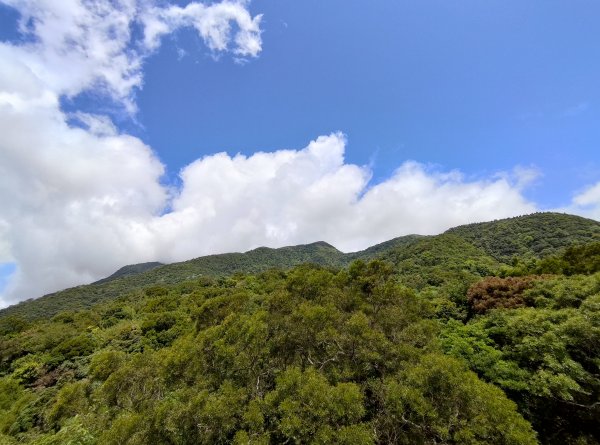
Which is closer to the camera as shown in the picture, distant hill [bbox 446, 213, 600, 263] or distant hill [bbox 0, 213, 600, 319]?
distant hill [bbox 0, 213, 600, 319]

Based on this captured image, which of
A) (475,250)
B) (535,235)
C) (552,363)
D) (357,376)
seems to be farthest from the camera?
(535,235)

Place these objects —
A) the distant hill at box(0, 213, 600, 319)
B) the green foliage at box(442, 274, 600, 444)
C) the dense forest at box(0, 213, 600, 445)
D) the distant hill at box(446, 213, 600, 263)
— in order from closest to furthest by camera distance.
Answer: the dense forest at box(0, 213, 600, 445)
the green foliage at box(442, 274, 600, 444)
the distant hill at box(0, 213, 600, 319)
the distant hill at box(446, 213, 600, 263)

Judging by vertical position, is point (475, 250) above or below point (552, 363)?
above

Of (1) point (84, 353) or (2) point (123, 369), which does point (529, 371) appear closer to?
(2) point (123, 369)

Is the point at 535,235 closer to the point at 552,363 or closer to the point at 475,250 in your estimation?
the point at 475,250

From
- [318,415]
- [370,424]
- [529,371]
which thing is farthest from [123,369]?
[529,371]

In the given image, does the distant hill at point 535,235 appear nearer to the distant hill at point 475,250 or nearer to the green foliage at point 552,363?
the distant hill at point 475,250

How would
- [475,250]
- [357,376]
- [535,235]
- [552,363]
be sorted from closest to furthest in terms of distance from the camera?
1. [357,376]
2. [552,363]
3. [475,250]
4. [535,235]

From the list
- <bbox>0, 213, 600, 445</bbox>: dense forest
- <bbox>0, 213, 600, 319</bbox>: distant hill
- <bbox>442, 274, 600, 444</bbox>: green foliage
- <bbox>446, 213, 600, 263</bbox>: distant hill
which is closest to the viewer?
<bbox>0, 213, 600, 445</bbox>: dense forest

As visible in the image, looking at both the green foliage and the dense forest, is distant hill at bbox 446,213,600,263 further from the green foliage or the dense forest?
the green foliage

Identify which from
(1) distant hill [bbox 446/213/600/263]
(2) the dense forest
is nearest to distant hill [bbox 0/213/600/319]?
(1) distant hill [bbox 446/213/600/263]

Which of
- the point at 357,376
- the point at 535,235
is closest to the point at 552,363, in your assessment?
the point at 357,376

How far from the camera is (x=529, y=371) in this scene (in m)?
19.5

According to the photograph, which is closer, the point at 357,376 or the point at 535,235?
the point at 357,376
